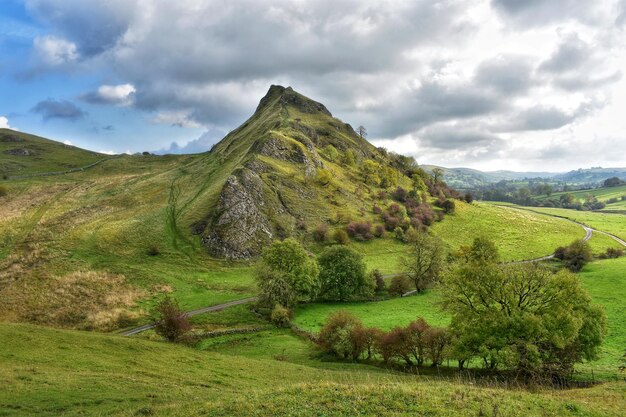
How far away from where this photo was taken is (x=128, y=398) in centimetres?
2723

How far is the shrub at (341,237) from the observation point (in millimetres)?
115562

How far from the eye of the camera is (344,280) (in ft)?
273

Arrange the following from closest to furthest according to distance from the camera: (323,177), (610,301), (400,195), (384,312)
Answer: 1. (610,301)
2. (384,312)
3. (323,177)
4. (400,195)

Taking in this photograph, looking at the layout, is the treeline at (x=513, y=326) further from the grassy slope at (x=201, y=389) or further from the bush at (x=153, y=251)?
the bush at (x=153, y=251)

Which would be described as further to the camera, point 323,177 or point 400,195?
point 400,195

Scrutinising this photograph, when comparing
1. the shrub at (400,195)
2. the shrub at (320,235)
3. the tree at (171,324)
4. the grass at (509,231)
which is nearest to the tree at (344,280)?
the shrub at (320,235)

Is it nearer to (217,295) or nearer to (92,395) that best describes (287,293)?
(217,295)

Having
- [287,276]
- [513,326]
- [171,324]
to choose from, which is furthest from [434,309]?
[171,324]

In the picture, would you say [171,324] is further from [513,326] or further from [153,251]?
[153,251]

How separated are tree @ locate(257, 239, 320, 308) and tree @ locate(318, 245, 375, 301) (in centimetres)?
355

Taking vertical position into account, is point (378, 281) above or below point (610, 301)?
above

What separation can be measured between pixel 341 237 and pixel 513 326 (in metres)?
79.4

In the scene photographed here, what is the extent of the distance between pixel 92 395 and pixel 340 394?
19.8 m

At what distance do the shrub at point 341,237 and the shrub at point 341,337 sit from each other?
61.6m
